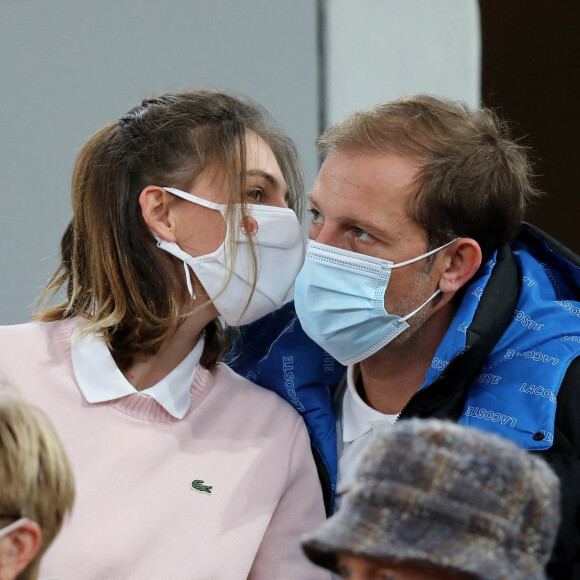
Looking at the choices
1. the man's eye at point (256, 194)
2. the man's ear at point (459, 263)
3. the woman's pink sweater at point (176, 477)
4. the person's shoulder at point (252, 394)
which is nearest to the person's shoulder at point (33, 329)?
the woman's pink sweater at point (176, 477)

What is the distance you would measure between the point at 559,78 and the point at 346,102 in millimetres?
658

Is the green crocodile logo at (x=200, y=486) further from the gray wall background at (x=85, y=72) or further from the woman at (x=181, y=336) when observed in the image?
the gray wall background at (x=85, y=72)

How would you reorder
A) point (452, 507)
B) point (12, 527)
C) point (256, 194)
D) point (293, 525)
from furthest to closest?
point (256, 194), point (293, 525), point (12, 527), point (452, 507)

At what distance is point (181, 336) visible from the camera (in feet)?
5.85

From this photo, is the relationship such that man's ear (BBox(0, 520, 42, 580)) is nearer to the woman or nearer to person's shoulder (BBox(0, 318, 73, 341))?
the woman

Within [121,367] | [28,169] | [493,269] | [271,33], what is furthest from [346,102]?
[121,367]

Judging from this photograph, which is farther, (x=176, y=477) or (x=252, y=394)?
(x=252, y=394)

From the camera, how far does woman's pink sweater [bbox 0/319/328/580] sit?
4.89ft

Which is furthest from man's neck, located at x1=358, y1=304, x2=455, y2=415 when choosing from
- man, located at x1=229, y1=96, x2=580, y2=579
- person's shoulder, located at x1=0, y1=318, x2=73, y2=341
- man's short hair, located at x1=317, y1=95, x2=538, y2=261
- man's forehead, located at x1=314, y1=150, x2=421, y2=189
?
person's shoulder, located at x1=0, y1=318, x2=73, y2=341

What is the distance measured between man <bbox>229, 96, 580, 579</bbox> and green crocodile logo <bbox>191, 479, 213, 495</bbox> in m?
0.25

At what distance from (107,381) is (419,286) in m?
0.62

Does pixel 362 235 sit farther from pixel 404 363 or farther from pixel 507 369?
pixel 507 369

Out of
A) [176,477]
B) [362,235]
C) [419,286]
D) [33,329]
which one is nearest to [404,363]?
[419,286]

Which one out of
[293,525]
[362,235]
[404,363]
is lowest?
[293,525]
